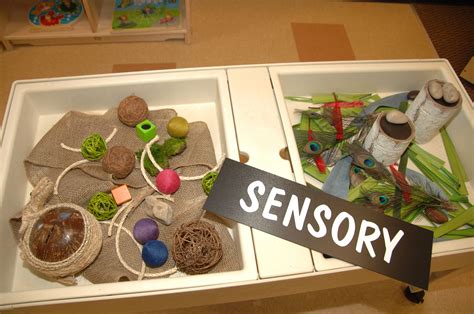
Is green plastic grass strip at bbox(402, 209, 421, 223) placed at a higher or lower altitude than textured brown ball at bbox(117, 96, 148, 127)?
lower

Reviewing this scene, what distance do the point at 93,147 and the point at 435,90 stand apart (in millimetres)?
803

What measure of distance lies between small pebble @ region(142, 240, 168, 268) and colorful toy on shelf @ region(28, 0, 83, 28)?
4.28ft

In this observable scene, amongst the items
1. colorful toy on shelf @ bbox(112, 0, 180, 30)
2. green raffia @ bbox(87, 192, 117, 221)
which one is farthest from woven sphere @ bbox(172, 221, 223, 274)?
colorful toy on shelf @ bbox(112, 0, 180, 30)

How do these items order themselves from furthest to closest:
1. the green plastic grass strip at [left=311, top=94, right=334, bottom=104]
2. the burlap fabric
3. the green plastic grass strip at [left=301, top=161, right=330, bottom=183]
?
the green plastic grass strip at [left=311, top=94, right=334, bottom=104], the green plastic grass strip at [left=301, top=161, right=330, bottom=183], the burlap fabric

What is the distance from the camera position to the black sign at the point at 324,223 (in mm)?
700

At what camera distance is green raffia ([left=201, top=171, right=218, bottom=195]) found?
805mm

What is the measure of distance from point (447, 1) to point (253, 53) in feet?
3.71

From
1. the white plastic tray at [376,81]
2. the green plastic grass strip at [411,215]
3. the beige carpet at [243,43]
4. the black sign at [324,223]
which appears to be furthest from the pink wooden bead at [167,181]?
the beige carpet at [243,43]

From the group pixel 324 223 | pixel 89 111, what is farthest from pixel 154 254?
pixel 89 111

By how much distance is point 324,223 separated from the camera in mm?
719

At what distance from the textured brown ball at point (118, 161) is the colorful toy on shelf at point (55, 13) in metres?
1.10

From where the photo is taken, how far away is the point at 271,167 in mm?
814

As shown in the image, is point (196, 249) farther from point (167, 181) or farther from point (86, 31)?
point (86, 31)

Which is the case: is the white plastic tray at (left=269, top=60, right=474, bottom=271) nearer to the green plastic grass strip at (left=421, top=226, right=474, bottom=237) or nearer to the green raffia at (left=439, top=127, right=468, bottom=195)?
the green raffia at (left=439, top=127, right=468, bottom=195)
